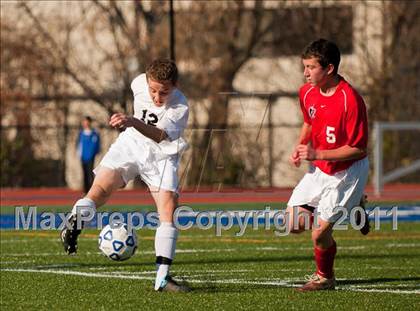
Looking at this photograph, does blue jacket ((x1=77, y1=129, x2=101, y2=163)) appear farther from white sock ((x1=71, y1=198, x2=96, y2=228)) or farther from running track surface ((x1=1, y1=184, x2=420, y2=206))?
white sock ((x1=71, y1=198, x2=96, y2=228))

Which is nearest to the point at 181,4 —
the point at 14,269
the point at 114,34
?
the point at 114,34

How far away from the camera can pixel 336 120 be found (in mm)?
9094

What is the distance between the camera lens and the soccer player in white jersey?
8.95 meters

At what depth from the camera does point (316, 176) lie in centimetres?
934

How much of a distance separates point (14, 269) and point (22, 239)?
3.94 meters

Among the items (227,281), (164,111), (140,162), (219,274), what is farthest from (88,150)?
(164,111)

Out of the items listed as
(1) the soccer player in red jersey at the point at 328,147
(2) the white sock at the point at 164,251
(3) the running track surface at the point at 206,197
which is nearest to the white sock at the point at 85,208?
(2) the white sock at the point at 164,251

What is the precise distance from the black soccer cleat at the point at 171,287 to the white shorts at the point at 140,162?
773 mm

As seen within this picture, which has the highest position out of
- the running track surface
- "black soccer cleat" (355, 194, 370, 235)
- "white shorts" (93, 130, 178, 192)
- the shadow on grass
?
"white shorts" (93, 130, 178, 192)

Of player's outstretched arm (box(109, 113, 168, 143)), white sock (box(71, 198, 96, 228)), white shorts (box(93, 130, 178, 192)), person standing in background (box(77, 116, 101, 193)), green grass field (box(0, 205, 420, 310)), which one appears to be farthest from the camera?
person standing in background (box(77, 116, 101, 193))

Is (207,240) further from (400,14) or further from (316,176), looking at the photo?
(400,14)

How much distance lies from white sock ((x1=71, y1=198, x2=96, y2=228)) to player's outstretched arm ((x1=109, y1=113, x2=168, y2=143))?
711 mm

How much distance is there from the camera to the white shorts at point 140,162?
9.29 m

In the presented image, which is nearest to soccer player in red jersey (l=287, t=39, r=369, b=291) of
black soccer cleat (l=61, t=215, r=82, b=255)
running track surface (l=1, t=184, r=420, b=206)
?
black soccer cleat (l=61, t=215, r=82, b=255)
